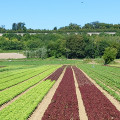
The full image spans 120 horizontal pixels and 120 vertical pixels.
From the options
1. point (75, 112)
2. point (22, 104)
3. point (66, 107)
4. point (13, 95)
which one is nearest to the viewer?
point (75, 112)

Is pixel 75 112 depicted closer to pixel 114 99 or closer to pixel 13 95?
pixel 114 99

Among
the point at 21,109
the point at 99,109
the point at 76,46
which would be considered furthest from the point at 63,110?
the point at 76,46

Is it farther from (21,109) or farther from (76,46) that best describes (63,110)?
(76,46)

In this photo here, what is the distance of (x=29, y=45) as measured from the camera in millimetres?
134250

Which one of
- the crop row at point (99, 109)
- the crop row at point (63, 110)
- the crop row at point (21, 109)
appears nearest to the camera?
the crop row at point (99, 109)

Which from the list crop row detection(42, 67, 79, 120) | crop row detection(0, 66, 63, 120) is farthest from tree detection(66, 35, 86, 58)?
crop row detection(42, 67, 79, 120)

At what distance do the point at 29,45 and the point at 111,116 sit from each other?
12431 centimetres

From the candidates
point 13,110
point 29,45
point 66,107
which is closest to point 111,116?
point 66,107

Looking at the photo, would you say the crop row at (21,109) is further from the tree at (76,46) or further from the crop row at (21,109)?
the tree at (76,46)

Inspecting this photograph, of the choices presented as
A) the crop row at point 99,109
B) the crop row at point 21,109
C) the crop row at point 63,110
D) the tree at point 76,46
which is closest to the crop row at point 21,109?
the crop row at point 21,109

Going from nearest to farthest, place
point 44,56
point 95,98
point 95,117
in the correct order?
1. point 95,117
2. point 95,98
3. point 44,56

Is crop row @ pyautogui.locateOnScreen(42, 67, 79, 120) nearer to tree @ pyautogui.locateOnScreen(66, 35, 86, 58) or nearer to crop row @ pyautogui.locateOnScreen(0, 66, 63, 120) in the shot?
crop row @ pyautogui.locateOnScreen(0, 66, 63, 120)

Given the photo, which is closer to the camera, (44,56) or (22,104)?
(22,104)

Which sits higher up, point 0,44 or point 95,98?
point 0,44
